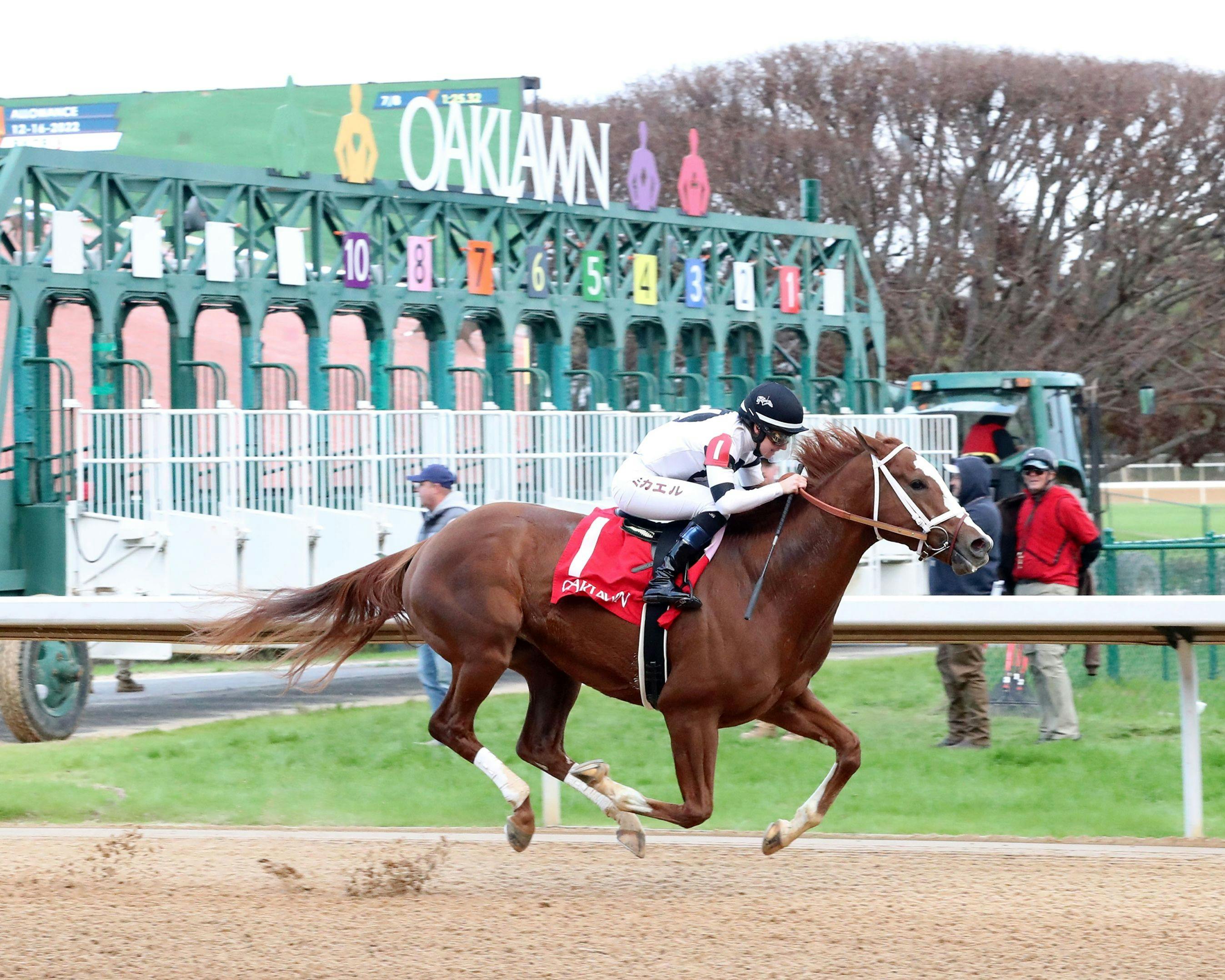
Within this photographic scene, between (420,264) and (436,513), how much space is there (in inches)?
330

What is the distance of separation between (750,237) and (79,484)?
1103 cm

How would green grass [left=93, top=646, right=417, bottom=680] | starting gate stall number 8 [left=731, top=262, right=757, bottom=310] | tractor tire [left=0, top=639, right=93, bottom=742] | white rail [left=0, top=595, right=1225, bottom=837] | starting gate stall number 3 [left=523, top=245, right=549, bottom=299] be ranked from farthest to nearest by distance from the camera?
starting gate stall number 8 [left=731, top=262, right=757, bottom=310] → starting gate stall number 3 [left=523, top=245, right=549, bottom=299] → green grass [left=93, top=646, right=417, bottom=680] → tractor tire [left=0, top=639, right=93, bottom=742] → white rail [left=0, top=595, right=1225, bottom=837]

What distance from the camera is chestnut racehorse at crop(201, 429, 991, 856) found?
4988 mm

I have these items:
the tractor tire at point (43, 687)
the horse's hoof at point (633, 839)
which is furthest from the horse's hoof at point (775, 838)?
the tractor tire at point (43, 687)

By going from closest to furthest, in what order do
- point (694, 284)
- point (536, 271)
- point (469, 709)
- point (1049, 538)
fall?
point (469, 709) → point (1049, 538) → point (536, 271) → point (694, 284)

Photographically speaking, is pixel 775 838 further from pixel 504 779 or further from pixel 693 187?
pixel 693 187

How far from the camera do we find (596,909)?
15.6 ft

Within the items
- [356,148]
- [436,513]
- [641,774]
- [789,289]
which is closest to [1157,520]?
[789,289]

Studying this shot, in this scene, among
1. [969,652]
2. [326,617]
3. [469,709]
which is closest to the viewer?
[469,709]

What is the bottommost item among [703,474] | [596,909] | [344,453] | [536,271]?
[596,909]

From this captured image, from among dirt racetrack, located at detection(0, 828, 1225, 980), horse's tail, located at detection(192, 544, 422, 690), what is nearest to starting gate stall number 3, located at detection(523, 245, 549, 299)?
horse's tail, located at detection(192, 544, 422, 690)

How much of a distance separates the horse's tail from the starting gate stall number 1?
→ 9.29 m

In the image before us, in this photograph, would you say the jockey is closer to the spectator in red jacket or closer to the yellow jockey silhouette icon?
the spectator in red jacket

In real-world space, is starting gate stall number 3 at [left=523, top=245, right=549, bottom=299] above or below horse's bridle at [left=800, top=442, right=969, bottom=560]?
above
